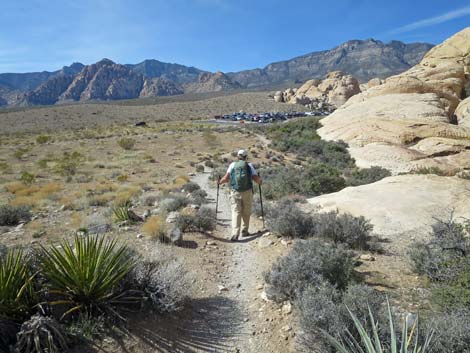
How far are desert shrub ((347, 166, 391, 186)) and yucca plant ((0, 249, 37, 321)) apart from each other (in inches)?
484

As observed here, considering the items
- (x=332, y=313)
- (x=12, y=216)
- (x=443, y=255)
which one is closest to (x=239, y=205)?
(x=332, y=313)

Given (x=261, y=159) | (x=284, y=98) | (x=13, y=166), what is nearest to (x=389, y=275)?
(x=261, y=159)

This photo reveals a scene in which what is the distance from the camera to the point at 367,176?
1392cm

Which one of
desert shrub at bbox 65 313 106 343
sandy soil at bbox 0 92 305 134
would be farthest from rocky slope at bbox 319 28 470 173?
sandy soil at bbox 0 92 305 134

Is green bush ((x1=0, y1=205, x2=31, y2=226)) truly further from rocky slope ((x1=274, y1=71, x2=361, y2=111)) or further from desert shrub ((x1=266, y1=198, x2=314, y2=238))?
rocky slope ((x1=274, y1=71, x2=361, y2=111))

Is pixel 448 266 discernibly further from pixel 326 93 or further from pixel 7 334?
pixel 326 93

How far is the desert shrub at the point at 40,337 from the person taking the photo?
107 inches

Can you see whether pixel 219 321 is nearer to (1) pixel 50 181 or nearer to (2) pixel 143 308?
(2) pixel 143 308

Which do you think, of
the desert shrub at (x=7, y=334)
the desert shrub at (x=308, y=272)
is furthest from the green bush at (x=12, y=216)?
the desert shrub at (x=308, y=272)

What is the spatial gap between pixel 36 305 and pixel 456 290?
4.84 m

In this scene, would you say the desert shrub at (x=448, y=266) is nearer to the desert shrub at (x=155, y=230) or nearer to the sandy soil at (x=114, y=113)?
the desert shrub at (x=155, y=230)

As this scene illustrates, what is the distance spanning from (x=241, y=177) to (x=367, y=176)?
9.77 metres

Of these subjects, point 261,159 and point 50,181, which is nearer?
point 50,181

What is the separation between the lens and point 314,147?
21438mm
